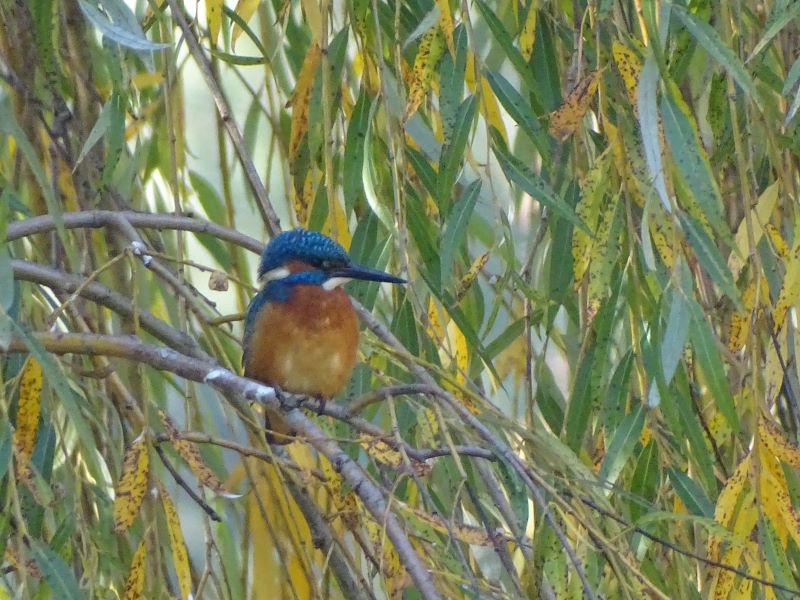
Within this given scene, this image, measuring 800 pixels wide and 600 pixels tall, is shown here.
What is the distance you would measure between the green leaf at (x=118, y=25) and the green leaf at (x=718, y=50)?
24.0 inches

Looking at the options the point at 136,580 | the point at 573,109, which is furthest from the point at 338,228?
the point at 136,580

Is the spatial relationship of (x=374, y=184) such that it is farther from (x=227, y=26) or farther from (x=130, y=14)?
(x=227, y=26)

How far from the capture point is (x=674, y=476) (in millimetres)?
1595

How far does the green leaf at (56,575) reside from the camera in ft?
4.38

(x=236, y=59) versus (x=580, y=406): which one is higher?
(x=236, y=59)

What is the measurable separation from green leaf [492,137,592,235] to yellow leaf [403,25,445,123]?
0.12 m

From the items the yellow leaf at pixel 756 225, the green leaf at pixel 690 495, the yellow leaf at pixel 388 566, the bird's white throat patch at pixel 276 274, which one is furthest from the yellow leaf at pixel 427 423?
the bird's white throat patch at pixel 276 274

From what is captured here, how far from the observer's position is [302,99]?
1812 millimetres

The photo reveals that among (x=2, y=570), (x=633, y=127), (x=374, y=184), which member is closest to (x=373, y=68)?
(x=374, y=184)

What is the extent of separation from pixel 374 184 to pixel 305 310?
0.60 metres

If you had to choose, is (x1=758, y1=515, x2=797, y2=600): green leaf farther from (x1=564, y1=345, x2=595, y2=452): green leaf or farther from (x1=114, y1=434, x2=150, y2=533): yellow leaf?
(x1=114, y1=434, x2=150, y2=533): yellow leaf

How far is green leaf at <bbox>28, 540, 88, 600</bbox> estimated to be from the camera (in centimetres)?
134

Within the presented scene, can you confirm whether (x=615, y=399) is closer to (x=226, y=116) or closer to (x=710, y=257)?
(x=710, y=257)

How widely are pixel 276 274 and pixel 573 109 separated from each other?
3.57 feet
